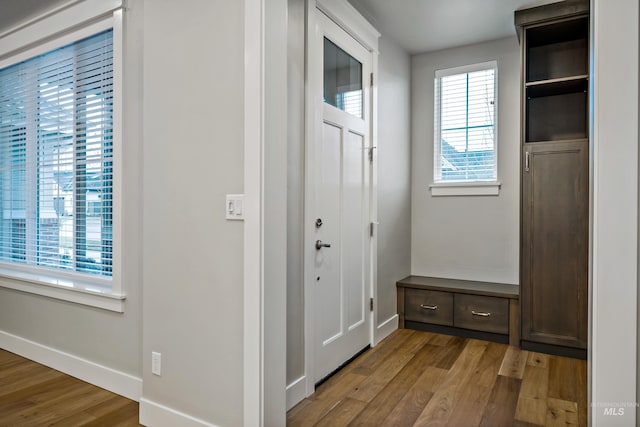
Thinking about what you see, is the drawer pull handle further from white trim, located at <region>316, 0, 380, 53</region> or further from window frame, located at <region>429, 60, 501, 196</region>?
white trim, located at <region>316, 0, 380, 53</region>

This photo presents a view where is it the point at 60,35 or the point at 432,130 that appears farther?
the point at 432,130

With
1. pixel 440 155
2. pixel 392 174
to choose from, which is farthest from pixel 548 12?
pixel 392 174

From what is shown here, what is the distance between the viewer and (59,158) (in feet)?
9.76

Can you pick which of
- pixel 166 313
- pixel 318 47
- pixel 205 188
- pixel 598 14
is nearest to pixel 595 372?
pixel 598 14

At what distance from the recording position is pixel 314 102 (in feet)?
8.16

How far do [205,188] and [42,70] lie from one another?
2138 millimetres

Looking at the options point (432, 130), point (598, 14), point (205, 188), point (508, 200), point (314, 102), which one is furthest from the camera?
point (432, 130)

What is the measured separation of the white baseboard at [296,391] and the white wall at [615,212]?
1475mm

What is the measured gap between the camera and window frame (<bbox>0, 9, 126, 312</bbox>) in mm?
2445

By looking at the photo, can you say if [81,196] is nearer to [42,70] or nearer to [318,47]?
[42,70]

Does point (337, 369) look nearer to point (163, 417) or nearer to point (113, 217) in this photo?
point (163, 417)

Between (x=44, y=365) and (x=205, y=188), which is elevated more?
(x=205, y=188)

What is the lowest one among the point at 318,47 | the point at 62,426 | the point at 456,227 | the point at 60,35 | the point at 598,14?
the point at 62,426

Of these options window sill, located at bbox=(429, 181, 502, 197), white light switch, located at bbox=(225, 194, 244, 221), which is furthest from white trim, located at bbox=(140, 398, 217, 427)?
window sill, located at bbox=(429, 181, 502, 197)
